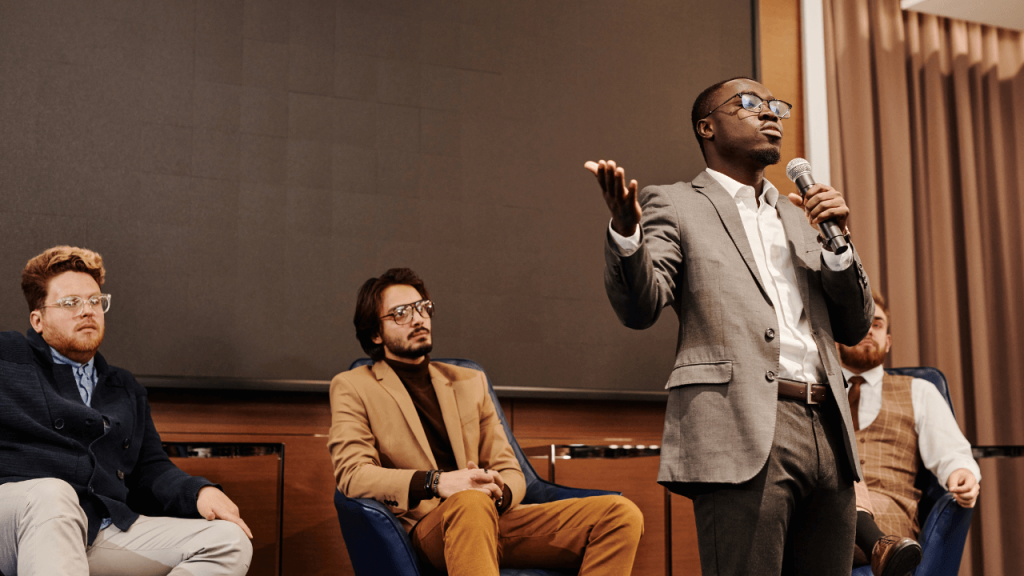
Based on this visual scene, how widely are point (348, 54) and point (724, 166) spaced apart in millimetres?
1800

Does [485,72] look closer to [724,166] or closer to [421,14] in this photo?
[421,14]

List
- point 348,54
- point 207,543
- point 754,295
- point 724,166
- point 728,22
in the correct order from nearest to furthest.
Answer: point 754,295 < point 724,166 < point 207,543 < point 348,54 < point 728,22

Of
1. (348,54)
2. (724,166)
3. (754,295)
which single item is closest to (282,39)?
(348,54)

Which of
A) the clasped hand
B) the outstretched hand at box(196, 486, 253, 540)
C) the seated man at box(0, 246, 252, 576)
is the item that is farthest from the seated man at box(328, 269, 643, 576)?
the seated man at box(0, 246, 252, 576)

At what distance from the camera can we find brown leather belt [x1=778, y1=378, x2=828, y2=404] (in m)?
1.35

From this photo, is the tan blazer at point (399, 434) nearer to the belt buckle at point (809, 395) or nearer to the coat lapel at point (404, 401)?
the coat lapel at point (404, 401)

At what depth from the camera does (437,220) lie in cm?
298

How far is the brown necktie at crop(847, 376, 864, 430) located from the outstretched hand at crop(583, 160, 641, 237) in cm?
175

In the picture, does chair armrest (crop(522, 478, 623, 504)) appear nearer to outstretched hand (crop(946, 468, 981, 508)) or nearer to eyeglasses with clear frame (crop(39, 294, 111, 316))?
outstretched hand (crop(946, 468, 981, 508))

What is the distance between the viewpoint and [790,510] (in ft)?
4.33

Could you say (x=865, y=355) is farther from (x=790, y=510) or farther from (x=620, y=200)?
(x=620, y=200)

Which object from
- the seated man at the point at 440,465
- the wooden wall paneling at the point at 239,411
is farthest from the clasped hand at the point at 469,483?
the wooden wall paneling at the point at 239,411

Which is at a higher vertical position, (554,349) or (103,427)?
(554,349)

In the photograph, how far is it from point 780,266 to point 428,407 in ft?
4.35
